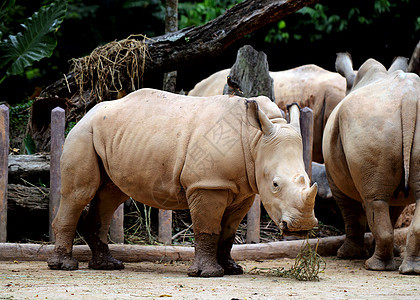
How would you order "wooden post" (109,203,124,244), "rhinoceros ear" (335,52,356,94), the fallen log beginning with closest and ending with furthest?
the fallen log
"wooden post" (109,203,124,244)
"rhinoceros ear" (335,52,356,94)

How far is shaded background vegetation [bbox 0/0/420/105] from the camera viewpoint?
37.9 feet

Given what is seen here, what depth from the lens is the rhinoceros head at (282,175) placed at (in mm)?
4703

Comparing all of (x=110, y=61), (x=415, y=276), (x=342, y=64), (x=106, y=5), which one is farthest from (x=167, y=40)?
(x=106, y=5)

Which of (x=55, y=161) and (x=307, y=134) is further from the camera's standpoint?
(x=307, y=134)

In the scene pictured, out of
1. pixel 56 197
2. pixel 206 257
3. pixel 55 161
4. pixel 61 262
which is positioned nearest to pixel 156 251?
pixel 61 262

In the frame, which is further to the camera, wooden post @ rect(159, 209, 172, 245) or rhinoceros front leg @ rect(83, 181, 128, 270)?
wooden post @ rect(159, 209, 172, 245)

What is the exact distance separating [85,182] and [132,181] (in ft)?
1.47

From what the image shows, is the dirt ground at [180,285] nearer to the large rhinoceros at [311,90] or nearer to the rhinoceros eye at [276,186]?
the rhinoceros eye at [276,186]

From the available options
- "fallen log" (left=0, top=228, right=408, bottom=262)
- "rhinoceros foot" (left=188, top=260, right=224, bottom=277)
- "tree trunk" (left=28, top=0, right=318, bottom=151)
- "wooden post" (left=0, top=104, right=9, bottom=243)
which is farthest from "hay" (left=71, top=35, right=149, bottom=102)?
"rhinoceros foot" (left=188, top=260, right=224, bottom=277)

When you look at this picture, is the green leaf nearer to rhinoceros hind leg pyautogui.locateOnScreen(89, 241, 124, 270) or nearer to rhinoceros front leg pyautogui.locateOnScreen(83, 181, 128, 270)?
rhinoceros front leg pyautogui.locateOnScreen(83, 181, 128, 270)

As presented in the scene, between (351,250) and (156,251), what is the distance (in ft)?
6.93

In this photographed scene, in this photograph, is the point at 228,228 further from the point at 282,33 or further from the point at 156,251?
the point at 282,33

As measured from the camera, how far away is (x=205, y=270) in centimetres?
510

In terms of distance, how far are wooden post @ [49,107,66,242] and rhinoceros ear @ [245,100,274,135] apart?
2.50 meters
